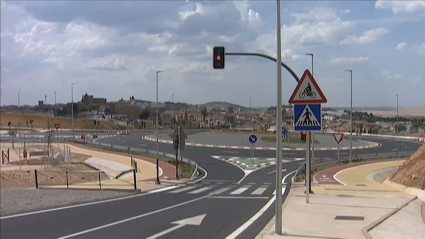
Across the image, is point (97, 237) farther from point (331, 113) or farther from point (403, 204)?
point (331, 113)

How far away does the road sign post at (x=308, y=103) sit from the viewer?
439 inches

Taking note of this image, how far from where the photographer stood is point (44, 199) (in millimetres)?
18547

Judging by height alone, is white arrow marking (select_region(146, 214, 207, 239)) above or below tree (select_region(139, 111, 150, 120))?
below

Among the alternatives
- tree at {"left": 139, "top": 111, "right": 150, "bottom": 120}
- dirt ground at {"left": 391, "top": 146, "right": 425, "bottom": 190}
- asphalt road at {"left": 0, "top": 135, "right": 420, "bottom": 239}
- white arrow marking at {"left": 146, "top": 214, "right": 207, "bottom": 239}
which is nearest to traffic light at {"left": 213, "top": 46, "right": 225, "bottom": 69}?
asphalt road at {"left": 0, "top": 135, "right": 420, "bottom": 239}

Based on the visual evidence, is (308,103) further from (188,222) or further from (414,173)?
(414,173)

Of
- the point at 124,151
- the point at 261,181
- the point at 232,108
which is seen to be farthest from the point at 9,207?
the point at 232,108

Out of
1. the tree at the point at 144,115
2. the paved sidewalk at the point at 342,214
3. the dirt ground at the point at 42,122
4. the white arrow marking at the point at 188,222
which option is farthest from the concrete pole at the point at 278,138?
the tree at the point at 144,115

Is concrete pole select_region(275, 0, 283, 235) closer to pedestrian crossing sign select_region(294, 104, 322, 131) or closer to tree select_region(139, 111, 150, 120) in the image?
pedestrian crossing sign select_region(294, 104, 322, 131)

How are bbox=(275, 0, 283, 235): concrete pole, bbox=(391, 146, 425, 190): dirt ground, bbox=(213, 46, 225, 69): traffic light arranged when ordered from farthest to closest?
1. bbox=(391, 146, 425, 190): dirt ground
2. bbox=(213, 46, 225, 69): traffic light
3. bbox=(275, 0, 283, 235): concrete pole

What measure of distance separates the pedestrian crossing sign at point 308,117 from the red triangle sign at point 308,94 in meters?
0.17

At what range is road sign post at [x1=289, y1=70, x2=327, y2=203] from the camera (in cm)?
1115

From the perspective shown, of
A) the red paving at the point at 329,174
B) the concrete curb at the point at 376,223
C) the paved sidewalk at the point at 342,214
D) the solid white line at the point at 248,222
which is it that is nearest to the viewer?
the concrete curb at the point at 376,223

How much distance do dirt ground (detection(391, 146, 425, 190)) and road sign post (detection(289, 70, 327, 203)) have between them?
8730 mm

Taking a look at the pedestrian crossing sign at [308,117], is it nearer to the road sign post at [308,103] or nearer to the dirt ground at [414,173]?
the road sign post at [308,103]
